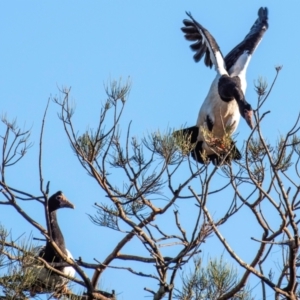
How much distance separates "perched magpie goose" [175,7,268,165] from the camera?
6949 millimetres

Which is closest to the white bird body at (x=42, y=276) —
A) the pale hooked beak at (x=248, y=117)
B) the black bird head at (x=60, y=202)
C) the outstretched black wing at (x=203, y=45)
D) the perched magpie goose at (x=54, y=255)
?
the perched magpie goose at (x=54, y=255)

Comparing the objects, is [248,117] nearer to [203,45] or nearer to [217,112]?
[217,112]

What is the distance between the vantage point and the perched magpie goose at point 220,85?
695 cm

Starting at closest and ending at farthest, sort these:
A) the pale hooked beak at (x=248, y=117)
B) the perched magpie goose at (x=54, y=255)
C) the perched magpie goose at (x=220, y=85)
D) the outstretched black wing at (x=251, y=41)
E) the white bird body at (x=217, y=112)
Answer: the perched magpie goose at (x=54, y=255) → the pale hooked beak at (x=248, y=117) → the perched magpie goose at (x=220, y=85) → the white bird body at (x=217, y=112) → the outstretched black wing at (x=251, y=41)

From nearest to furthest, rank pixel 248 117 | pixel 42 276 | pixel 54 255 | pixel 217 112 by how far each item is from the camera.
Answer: pixel 42 276
pixel 54 255
pixel 248 117
pixel 217 112

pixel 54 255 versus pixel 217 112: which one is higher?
pixel 217 112

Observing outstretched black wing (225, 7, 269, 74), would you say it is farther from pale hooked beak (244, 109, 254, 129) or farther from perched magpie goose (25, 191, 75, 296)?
perched magpie goose (25, 191, 75, 296)

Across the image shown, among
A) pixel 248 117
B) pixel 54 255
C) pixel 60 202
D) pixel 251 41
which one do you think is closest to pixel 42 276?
pixel 54 255

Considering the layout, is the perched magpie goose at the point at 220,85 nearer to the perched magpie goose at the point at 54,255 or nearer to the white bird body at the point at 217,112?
the white bird body at the point at 217,112

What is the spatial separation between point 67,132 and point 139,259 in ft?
2.52

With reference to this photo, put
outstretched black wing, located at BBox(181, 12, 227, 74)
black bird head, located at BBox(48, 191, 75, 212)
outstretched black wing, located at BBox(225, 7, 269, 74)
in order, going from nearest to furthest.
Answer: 1. black bird head, located at BBox(48, 191, 75, 212)
2. outstretched black wing, located at BBox(181, 12, 227, 74)
3. outstretched black wing, located at BBox(225, 7, 269, 74)

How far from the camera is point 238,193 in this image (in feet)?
14.0

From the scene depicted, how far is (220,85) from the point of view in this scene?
7191 mm

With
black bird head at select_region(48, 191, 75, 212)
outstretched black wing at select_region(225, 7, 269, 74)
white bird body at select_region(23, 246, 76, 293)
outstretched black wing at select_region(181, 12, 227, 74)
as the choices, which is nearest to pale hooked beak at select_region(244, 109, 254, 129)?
outstretched black wing at select_region(181, 12, 227, 74)
